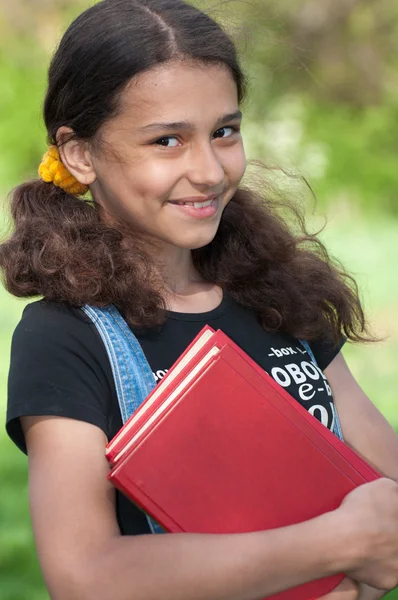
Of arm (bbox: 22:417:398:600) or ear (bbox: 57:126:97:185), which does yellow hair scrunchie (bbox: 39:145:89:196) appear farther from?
arm (bbox: 22:417:398:600)

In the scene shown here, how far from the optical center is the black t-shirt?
177 cm

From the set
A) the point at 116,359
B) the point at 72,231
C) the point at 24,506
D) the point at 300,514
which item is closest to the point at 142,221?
the point at 72,231

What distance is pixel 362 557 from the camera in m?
1.73

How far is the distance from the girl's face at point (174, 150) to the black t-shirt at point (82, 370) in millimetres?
219

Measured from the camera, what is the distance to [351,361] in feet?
20.8

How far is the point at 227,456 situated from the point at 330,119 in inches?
384

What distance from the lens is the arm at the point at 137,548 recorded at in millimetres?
1674

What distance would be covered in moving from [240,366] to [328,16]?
428 inches

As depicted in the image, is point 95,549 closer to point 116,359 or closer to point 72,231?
point 116,359

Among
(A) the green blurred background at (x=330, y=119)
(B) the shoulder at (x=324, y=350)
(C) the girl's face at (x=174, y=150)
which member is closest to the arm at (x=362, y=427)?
(B) the shoulder at (x=324, y=350)

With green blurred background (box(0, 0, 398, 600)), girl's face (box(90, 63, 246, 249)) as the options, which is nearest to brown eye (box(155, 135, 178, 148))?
girl's face (box(90, 63, 246, 249))

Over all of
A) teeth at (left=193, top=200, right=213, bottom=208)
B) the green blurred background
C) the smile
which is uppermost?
teeth at (left=193, top=200, right=213, bottom=208)

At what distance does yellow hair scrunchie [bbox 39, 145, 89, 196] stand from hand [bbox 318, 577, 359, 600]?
100 centimetres

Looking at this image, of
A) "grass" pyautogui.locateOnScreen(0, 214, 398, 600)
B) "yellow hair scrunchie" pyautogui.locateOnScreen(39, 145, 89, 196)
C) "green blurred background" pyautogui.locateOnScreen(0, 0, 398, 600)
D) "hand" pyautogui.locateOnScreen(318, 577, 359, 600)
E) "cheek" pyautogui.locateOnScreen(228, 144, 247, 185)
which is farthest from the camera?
"green blurred background" pyautogui.locateOnScreen(0, 0, 398, 600)
